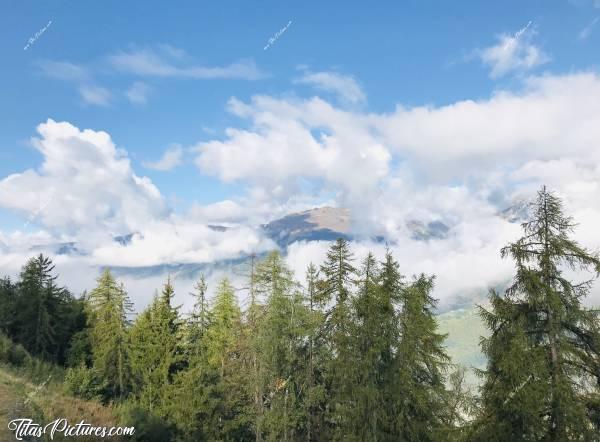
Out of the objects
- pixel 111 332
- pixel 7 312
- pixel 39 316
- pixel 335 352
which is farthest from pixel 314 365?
pixel 7 312

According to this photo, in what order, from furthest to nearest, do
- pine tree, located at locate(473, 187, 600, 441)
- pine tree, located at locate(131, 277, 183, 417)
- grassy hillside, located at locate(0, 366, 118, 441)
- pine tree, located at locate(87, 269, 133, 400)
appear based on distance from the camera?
pine tree, located at locate(87, 269, 133, 400)
pine tree, located at locate(131, 277, 183, 417)
grassy hillside, located at locate(0, 366, 118, 441)
pine tree, located at locate(473, 187, 600, 441)

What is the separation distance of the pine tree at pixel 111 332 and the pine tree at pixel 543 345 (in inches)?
1690

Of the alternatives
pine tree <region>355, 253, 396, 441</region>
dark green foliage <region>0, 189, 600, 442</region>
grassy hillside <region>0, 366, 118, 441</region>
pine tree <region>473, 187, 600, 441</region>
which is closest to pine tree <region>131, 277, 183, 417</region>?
dark green foliage <region>0, 189, 600, 442</region>

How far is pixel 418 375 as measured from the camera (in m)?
26.3

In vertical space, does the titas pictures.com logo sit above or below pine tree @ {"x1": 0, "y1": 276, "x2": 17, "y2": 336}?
below

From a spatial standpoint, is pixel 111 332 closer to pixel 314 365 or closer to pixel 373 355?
pixel 314 365

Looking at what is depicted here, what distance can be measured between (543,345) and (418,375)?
13.2 metres

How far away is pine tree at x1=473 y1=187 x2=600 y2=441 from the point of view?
526 inches

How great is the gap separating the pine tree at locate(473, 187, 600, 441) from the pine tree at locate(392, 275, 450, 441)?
33.5 ft

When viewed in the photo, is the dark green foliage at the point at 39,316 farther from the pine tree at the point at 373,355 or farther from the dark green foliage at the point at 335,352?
the pine tree at the point at 373,355

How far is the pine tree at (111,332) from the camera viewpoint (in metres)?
49.7

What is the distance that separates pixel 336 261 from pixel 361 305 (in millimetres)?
5318

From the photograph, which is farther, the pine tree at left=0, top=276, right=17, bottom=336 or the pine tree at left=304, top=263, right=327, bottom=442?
the pine tree at left=0, top=276, right=17, bottom=336

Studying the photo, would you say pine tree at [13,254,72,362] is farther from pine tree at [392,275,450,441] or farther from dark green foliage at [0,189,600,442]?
pine tree at [392,275,450,441]
